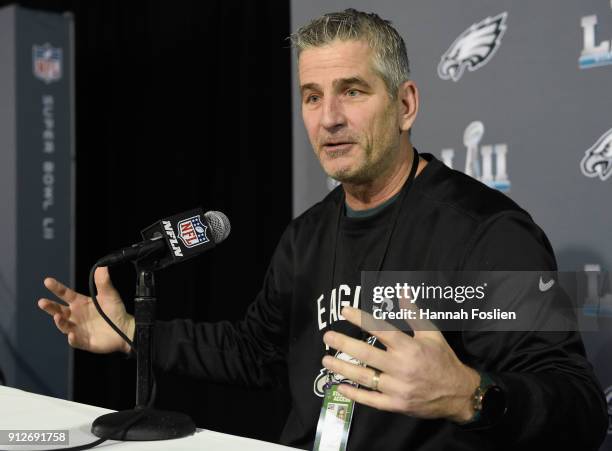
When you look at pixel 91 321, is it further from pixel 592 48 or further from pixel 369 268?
pixel 592 48

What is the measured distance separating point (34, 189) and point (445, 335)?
2.70 metres

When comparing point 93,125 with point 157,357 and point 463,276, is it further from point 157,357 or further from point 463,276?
point 463,276

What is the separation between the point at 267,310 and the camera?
1.96 m

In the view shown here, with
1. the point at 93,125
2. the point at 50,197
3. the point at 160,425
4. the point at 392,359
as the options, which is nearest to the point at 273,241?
the point at 50,197

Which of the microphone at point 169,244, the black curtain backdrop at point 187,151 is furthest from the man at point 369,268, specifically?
the black curtain backdrop at point 187,151

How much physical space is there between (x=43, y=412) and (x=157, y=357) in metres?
0.45

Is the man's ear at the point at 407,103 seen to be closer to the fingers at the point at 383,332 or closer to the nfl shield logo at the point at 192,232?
the nfl shield logo at the point at 192,232

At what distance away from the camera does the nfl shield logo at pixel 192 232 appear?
1.30 m

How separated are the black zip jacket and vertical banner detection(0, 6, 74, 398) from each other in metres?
2.03

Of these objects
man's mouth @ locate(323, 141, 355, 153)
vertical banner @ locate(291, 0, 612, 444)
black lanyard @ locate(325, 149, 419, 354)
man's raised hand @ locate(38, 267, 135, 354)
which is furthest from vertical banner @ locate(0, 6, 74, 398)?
man's mouth @ locate(323, 141, 355, 153)

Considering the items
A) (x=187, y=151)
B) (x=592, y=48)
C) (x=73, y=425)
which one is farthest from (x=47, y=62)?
(x=73, y=425)

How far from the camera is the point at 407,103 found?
183cm

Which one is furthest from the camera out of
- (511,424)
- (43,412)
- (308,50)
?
(308,50)

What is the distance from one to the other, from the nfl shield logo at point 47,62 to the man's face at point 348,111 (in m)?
2.37
